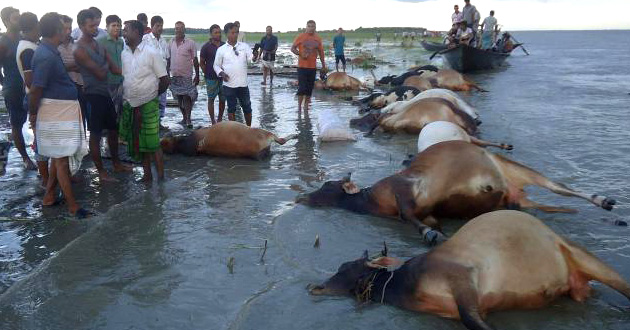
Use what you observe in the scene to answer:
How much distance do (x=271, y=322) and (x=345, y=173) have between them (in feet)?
12.2

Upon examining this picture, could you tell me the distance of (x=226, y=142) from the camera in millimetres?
7996

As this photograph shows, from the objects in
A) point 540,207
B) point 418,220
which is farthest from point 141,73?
point 540,207

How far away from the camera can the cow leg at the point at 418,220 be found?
4.60 m

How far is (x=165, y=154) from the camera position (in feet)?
27.9

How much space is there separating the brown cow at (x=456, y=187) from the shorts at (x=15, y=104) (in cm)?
483

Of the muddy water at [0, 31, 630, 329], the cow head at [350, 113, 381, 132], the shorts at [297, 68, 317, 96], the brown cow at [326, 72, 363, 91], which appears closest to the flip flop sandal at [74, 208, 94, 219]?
the muddy water at [0, 31, 630, 329]

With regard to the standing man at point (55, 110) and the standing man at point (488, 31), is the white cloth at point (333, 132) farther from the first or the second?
the standing man at point (488, 31)

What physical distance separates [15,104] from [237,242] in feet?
13.5

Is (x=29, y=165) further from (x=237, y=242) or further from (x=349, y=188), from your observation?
(x=349, y=188)

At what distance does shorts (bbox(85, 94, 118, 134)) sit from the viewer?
270 inches

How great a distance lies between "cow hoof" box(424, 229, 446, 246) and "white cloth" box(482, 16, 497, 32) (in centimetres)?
2451

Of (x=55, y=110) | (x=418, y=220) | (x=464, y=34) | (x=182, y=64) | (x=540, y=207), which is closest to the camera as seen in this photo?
(x=418, y=220)

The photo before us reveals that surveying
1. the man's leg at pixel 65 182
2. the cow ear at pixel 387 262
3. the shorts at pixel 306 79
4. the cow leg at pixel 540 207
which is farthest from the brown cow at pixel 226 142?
the cow ear at pixel 387 262

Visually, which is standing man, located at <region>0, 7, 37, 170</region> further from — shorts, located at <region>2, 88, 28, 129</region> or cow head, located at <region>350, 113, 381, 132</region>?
cow head, located at <region>350, 113, 381, 132</region>
